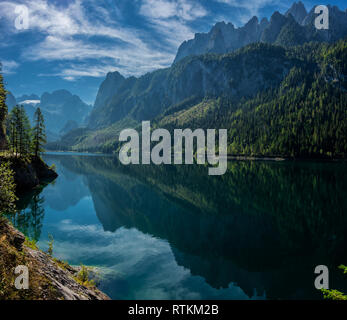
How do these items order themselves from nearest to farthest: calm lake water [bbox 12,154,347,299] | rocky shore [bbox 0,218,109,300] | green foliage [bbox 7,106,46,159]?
rocky shore [bbox 0,218,109,300] → calm lake water [bbox 12,154,347,299] → green foliage [bbox 7,106,46,159]

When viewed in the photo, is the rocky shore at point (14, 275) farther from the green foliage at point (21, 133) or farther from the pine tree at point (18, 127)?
the pine tree at point (18, 127)

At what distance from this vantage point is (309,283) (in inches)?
841

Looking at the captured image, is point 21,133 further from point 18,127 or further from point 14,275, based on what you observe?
point 14,275

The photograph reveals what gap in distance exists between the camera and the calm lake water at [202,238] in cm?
2202

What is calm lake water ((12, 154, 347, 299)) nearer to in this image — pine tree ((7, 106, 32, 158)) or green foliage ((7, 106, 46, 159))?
green foliage ((7, 106, 46, 159))

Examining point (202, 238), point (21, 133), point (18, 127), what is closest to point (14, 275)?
point (202, 238)

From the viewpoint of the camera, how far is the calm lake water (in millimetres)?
22016

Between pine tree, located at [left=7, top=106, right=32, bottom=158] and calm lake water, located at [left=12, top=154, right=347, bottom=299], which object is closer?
calm lake water, located at [left=12, top=154, right=347, bottom=299]

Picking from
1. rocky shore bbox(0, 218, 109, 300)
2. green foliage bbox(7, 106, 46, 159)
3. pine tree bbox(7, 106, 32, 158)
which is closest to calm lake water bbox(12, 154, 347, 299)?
rocky shore bbox(0, 218, 109, 300)

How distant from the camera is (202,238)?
33812 millimetres

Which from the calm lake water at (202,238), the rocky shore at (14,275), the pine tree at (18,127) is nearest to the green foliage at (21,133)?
the pine tree at (18,127)

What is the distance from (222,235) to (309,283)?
1404cm
